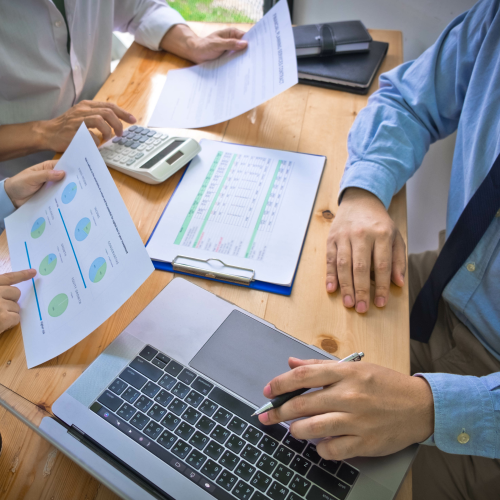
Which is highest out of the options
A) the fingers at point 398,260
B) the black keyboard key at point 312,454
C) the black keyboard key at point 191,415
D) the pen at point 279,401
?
the fingers at point 398,260

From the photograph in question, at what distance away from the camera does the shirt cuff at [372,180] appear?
2.18 feet

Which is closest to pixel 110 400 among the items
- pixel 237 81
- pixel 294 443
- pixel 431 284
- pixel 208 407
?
pixel 208 407

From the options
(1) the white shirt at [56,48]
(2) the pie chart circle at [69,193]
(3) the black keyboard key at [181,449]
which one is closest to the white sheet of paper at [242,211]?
(2) the pie chart circle at [69,193]

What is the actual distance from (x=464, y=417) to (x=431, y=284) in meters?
0.33

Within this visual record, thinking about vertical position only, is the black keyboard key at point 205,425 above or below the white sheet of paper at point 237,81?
below

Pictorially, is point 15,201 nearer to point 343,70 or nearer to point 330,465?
point 330,465

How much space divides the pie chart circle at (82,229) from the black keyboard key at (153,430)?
267 millimetres

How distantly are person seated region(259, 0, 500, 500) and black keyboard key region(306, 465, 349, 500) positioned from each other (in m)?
0.02

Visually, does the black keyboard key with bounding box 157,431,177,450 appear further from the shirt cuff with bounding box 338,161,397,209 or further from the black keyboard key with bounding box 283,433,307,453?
the shirt cuff with bounding box 338,161,397,209

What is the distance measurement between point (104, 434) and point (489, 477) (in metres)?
0.63

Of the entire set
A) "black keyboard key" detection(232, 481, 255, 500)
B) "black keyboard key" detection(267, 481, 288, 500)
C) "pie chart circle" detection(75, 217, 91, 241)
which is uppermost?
"pie chart circle" detection(75, 217, 91, 241)

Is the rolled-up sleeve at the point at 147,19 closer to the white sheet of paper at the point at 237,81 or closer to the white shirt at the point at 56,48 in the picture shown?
the white shirt at the point at 56,48

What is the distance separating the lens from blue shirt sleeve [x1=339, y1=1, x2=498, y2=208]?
689mm

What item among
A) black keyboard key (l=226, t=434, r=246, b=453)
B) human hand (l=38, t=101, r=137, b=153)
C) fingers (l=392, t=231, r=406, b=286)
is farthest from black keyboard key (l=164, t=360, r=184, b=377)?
human hand (l=38, t=101, r=137, b=153)
